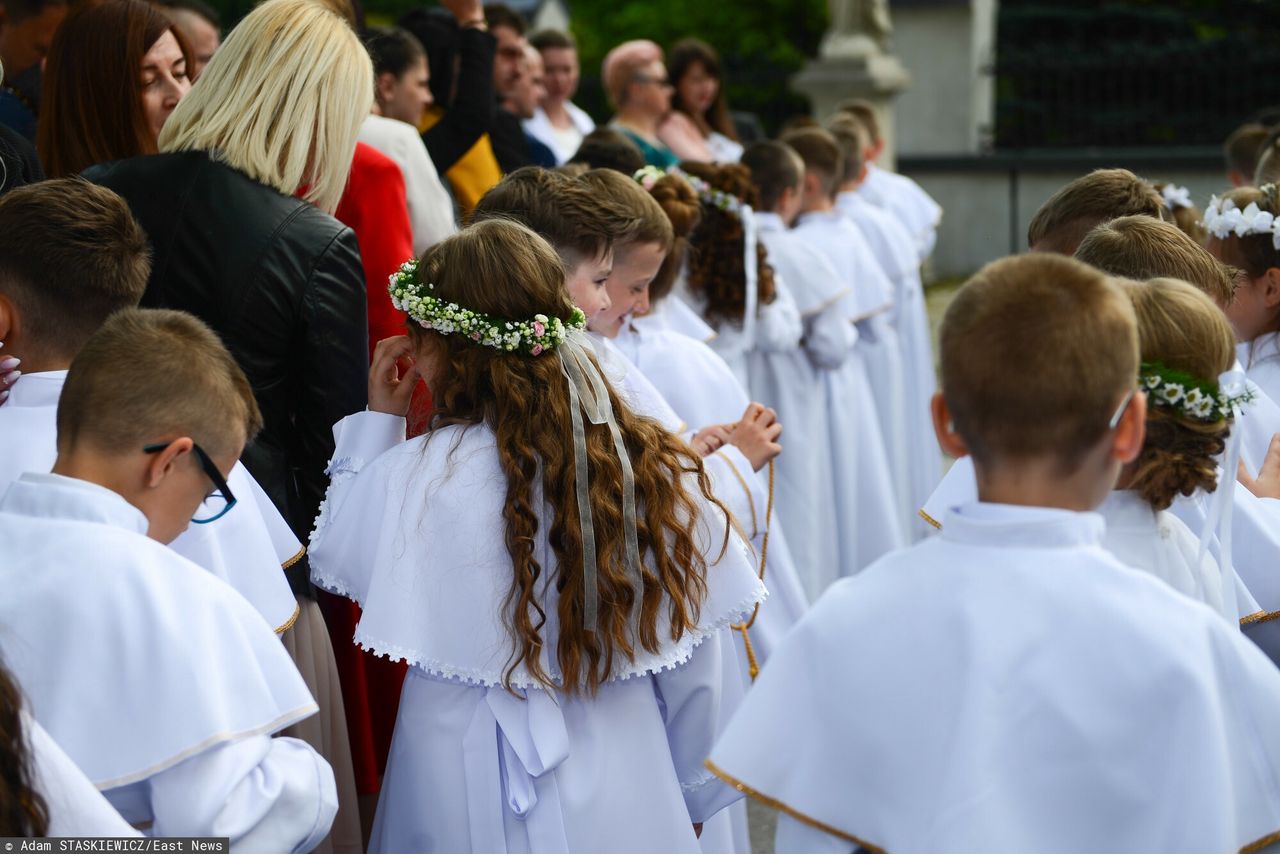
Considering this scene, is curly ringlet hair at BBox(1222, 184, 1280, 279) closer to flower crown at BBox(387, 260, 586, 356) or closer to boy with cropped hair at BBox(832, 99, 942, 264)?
flower crown at BBox(387, 260, 586, 356)

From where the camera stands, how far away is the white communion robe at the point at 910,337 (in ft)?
27.0

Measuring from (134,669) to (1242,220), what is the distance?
2.90m

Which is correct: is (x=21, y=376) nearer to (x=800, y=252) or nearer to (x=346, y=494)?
(x=346, y=494)

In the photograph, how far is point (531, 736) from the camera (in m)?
2.92

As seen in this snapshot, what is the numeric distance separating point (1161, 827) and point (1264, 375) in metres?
1.98

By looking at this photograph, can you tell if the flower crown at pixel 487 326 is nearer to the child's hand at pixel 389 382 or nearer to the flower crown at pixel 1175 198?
the child's hand at pixel 389 382

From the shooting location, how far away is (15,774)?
186cm

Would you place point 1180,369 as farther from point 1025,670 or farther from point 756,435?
point 756,435

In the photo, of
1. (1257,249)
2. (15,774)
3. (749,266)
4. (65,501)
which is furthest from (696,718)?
(749,266)

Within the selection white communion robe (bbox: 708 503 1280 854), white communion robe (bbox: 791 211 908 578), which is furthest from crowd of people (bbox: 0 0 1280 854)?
white communion robe (bbox: 791 211 908 578)

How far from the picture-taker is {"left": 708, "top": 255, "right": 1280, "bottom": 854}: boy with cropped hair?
82.2 inches

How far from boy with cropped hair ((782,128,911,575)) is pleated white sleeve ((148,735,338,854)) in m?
4.85

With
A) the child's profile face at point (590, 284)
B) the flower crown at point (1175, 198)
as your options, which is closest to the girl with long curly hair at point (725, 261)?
the flower crown at point (1175, 198)

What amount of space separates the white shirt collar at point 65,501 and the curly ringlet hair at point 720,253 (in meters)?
3.78
